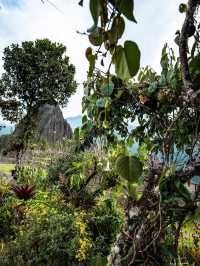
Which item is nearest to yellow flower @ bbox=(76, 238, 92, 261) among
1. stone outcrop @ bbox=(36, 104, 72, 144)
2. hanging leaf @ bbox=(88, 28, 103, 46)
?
hanging leaf @ bbox=(88, 28, 103, 46)

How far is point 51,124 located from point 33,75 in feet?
17.2

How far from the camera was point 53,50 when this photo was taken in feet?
62.0

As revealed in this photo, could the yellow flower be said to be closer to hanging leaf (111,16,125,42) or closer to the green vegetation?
the green vegetation

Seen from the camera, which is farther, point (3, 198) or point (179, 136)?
point (3, 198)

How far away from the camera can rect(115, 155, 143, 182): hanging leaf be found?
0.78 m

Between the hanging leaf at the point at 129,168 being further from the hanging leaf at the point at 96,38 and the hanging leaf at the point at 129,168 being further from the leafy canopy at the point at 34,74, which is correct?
the leafy canopy at the point at 34,74

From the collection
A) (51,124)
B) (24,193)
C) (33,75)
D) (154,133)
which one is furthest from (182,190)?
(51,124)

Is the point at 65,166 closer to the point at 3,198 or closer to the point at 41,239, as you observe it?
the point at 3,198

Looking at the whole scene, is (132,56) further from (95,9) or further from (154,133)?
(154,133)

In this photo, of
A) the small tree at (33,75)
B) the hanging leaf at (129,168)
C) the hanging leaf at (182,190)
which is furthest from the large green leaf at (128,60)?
the small tree at (33,75)

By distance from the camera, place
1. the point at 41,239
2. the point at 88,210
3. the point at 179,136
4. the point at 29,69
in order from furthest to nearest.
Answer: the point at 29,69 → the point at 88,210 → the point at 41,239 → the point at 179,136

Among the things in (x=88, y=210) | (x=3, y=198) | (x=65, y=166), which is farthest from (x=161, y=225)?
(x=65, y=166)

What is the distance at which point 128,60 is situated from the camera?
1.71 feet

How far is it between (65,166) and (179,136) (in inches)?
285
